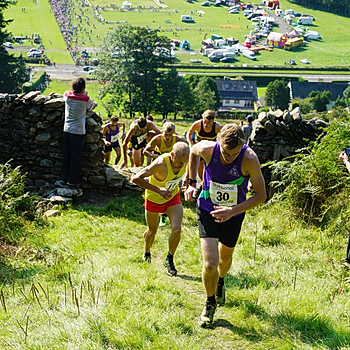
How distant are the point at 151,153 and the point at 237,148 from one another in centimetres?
457

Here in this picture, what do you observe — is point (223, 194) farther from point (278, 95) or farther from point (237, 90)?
point (237, 90)

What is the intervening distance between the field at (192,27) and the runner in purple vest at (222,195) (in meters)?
103

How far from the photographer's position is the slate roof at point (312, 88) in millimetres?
97312

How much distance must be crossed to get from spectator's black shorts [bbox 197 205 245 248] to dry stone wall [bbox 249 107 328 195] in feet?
18.9

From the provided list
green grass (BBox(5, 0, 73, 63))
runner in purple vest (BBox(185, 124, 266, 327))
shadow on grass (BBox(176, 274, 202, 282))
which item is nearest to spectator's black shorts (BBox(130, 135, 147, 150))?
shadow on grass (BBox(176, 274, 202, 282))

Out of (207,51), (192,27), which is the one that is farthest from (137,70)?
(192,27)

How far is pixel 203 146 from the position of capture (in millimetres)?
5160

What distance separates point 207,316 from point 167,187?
1.97m

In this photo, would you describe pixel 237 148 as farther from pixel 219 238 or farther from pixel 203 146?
pixel 219 238

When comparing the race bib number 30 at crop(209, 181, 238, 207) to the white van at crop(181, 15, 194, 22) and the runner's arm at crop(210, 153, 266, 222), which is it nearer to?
the runner's arm at crop(210, 153, 266, 222)

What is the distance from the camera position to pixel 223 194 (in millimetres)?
5020

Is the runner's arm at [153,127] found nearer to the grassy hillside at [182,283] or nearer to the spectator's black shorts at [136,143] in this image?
the spectator's black shorts at [136,143]

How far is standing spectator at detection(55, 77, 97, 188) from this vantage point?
9.46 m

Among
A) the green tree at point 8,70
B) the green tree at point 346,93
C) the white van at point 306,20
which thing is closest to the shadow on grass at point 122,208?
the green tree at point 8,70
